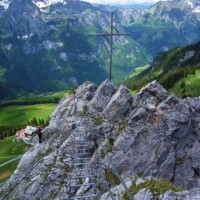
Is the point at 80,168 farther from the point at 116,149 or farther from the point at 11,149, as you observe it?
the point at 11,149

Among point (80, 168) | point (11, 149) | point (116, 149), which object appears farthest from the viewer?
point (11, 149)

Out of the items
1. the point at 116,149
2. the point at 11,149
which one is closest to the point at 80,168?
the point at 116,149

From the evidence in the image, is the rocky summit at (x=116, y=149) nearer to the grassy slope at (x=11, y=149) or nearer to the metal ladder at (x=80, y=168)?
the metal ladder at (x=80, y=168)

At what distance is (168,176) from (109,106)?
14710 mm

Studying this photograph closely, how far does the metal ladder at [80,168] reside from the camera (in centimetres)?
3906

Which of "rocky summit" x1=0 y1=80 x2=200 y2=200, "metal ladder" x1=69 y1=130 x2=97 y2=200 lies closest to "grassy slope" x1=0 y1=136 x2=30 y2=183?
"rocky summit" x1=0 y1=80 x2=200 y2=200

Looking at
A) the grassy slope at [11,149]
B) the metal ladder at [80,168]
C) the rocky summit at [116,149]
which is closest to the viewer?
the metal ladder at [80,168]

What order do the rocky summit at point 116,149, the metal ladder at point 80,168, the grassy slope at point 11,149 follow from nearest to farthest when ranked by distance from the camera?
1. the metal ladder at point 80,168
2. the rocky summit at point 116,149
3. the grassy slope at point 11,149

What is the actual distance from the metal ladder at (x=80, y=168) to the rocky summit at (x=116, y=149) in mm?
107

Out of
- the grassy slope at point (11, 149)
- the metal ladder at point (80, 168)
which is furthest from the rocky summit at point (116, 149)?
the grassy slope at point (11, 149)

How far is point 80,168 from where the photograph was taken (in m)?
43.9

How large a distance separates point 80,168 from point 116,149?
6.19 meters

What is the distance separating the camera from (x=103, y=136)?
168ft

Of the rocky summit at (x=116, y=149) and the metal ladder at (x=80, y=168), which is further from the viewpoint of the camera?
the rocky summit at (x=116, y=149)
